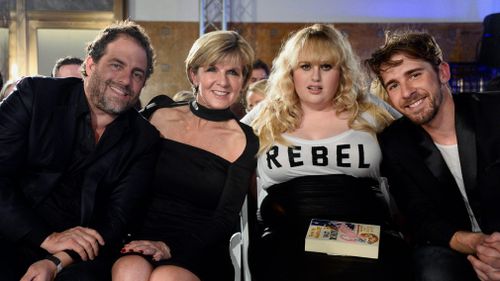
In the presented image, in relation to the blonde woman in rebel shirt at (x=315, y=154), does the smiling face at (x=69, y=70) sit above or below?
above

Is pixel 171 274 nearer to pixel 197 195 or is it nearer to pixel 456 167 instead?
pixel 197 195

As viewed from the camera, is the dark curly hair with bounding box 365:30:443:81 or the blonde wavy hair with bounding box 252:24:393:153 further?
the blonde wavy hair with bounding box 252:24:393:153

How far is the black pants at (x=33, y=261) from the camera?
70.4 inches

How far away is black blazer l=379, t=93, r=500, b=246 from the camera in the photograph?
1945 mm

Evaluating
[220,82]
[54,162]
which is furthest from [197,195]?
[54,162]

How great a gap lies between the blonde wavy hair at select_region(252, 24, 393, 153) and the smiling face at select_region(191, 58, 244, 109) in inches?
7.9

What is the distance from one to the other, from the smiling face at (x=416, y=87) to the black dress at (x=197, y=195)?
661mm

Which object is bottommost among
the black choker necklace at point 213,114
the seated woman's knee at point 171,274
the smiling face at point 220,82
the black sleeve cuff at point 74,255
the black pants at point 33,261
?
the seated woman's knee at point 171,274

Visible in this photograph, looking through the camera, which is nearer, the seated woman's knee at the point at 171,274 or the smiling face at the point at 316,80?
the seated woman's knee at the point at 171,274

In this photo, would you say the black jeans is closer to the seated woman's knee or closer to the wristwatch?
the seated woman's knee

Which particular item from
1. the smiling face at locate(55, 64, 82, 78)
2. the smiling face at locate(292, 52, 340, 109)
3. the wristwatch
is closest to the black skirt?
the smiling face at locate(292, 52, 340, 109)

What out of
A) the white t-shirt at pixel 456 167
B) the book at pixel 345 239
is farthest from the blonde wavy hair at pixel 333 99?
the book at pixel 345 239

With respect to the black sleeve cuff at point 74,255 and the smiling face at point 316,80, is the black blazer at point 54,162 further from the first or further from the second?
the smiling face at point 316,80

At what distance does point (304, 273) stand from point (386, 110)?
93 cm
